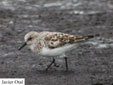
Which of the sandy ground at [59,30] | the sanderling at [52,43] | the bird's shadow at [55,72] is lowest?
the bird's shadow at [55,72]

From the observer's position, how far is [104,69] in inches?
388

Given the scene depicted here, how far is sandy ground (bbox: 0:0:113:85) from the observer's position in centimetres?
938

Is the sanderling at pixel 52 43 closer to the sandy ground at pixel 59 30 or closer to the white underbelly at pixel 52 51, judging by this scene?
the white underbelly at pixel 52 51

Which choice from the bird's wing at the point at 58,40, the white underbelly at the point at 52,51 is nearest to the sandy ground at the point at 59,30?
the white underbelly at the point at 52,51

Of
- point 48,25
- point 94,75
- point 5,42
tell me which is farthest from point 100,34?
point 94,75

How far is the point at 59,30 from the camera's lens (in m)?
13.7

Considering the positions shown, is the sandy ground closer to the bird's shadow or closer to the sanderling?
the bird's shadow

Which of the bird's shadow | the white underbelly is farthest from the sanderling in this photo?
the bird's shadow

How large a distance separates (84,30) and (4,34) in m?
2.51

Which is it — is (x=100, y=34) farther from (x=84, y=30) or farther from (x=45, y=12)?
(x=45, y=12)

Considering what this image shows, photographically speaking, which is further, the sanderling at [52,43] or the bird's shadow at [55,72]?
the bird's shadow at [55,72]

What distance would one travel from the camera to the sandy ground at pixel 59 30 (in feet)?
30.8

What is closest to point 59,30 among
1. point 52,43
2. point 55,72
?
point 55,72

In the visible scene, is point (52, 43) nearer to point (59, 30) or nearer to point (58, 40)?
point (58, 40)
